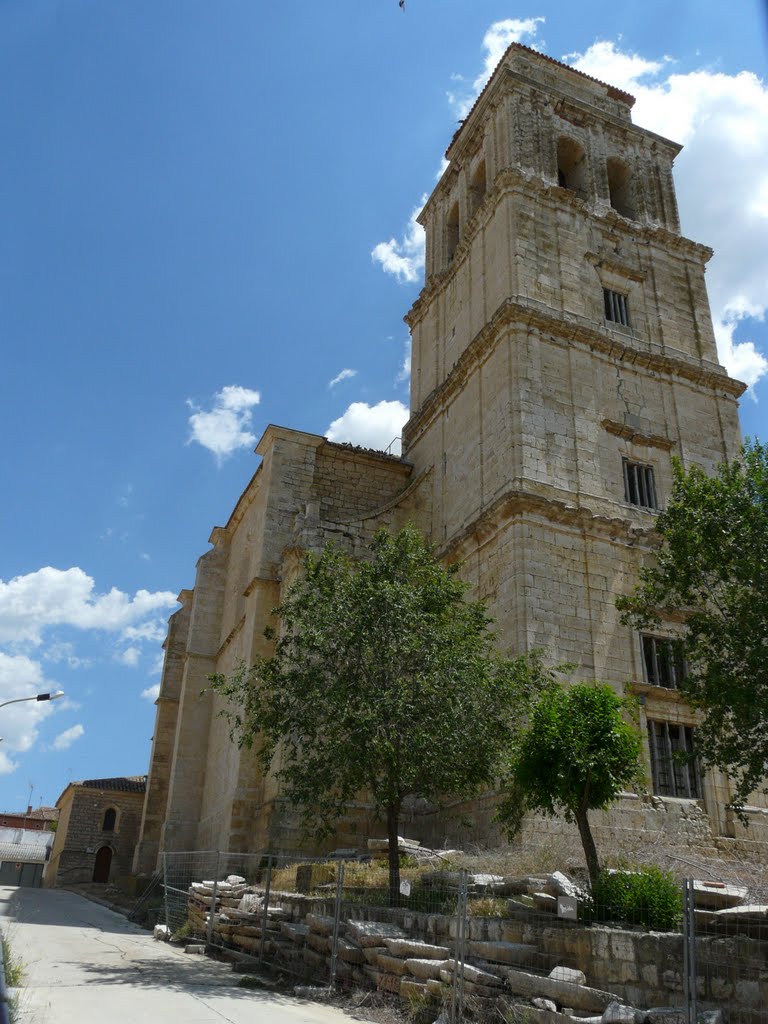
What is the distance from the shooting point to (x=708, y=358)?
22953 mm

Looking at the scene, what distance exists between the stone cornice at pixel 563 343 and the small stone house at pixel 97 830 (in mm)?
28890

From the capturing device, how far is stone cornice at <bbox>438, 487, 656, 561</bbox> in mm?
17672

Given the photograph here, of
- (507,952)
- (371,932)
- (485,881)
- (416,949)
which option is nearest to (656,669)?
(485,881)

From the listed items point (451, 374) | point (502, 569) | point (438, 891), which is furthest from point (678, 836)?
point (451, 374)

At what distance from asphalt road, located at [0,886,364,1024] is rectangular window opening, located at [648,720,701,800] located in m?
8.88

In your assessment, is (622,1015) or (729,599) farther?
(729,599)

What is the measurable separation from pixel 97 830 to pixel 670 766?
1323 inches

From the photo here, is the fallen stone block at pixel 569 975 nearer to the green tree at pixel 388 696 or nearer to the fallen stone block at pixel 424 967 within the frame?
the fallen stone block at pixel 424 967

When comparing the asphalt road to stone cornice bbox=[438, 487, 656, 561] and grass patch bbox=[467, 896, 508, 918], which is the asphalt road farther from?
stone cornice bbox=[438, 487, 656, 561]

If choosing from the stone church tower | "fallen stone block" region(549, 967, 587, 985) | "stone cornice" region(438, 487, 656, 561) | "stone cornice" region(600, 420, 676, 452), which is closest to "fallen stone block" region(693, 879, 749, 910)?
"fallen stone block" region(549, 967, 587, 985)

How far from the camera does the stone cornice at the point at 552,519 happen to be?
17672mm

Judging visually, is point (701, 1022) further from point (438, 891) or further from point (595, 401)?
point (595, 401)

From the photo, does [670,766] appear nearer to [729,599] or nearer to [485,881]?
[729,599]

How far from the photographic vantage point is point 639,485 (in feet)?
65.7
